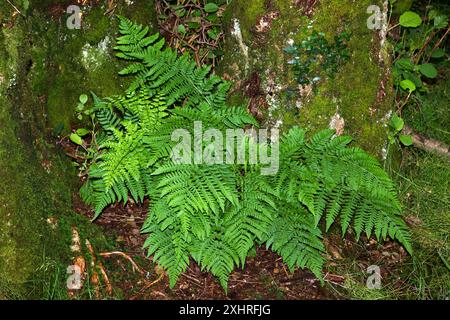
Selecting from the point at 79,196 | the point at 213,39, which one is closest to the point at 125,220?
the point at 79,196

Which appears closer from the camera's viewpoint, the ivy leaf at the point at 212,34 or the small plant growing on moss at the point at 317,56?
the small plant growing on moss at the point at 317,56

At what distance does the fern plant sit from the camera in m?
3.29

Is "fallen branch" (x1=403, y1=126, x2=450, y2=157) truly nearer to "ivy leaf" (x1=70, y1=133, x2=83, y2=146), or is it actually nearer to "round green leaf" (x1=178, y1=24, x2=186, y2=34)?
"round green leaf" (x1=178, y1=24, x2=186, y2=34)

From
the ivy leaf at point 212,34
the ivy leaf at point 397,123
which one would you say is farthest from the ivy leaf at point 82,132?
the ivy leaf at point 397,123

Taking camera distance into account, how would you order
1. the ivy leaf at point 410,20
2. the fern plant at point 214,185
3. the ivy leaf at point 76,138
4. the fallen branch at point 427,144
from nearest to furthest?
the fern plant at point 214,185
the ivy leaf at point 76,138
the ivy leaf at point 410,20
the fallen branch at point 427,144

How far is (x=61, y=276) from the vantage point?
10.8 ft

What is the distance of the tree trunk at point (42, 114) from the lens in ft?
10.8

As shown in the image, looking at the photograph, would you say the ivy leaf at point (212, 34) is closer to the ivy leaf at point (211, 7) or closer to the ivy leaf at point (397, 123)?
the ivy leaf at point (211, 7)

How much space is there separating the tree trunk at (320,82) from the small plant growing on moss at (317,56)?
0.04 metres

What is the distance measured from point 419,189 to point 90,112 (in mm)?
2623

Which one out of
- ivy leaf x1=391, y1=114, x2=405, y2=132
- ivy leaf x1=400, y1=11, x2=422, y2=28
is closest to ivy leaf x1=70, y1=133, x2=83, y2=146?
ivy leaf x1=391, y1=114, x2=405, y2=132

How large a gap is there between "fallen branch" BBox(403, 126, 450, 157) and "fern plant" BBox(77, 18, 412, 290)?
126cm

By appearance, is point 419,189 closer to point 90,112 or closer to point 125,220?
point 125,220
